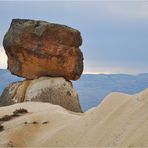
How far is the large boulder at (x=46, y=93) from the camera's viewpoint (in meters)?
22.3

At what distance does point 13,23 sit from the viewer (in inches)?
956

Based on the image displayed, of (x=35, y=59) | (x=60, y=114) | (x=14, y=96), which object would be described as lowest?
(x=14, y=96)

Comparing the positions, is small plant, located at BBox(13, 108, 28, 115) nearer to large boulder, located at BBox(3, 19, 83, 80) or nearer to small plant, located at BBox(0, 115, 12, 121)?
small plant, located at BBox(0, 115, 12, 121)

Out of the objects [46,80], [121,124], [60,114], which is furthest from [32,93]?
[121,124]

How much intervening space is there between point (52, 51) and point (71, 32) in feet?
4.28

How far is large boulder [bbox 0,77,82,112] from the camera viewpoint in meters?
22.3

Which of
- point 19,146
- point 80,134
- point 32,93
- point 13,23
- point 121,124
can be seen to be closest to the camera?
point 121,124

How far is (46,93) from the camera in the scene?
22375 millimetres

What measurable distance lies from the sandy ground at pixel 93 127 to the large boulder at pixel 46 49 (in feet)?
36.9

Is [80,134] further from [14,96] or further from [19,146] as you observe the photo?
[14,96]

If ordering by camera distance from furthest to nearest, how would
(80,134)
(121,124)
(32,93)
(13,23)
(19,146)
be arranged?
(13,23) < (32,93) < (19,146) < (80,134) < (121,124)

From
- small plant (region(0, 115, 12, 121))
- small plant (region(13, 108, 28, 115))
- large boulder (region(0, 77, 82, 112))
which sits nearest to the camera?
small plant (region(0, 115, 12, 121))

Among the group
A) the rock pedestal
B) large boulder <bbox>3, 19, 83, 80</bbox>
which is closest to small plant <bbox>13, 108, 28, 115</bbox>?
the rock pedestal

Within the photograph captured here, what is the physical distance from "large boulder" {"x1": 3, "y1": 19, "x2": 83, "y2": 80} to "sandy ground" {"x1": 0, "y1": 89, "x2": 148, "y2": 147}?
11251mm
